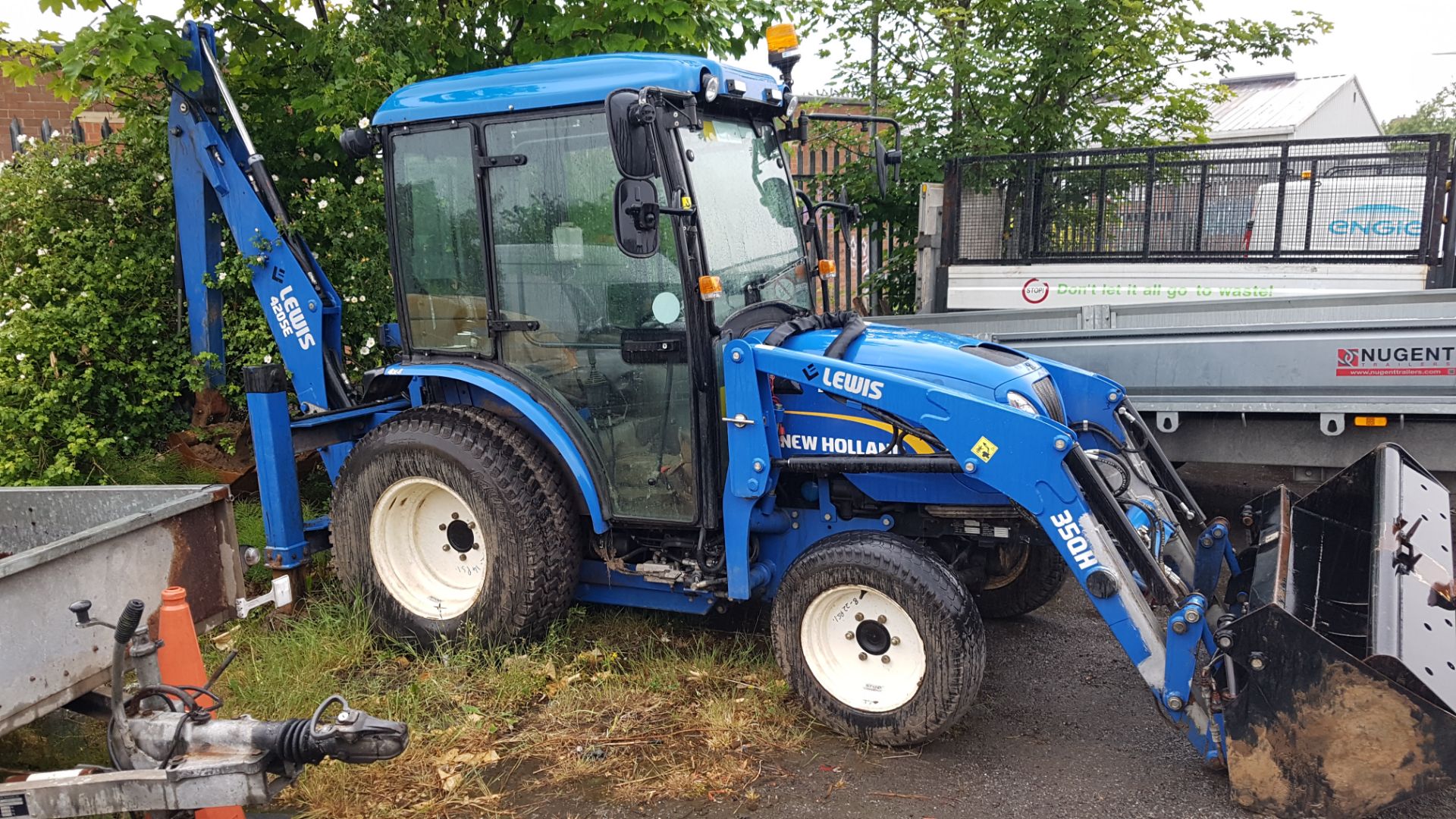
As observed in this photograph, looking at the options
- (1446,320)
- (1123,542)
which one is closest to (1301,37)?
(1446,320)

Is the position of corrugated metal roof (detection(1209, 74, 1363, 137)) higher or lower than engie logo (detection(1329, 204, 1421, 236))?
higher

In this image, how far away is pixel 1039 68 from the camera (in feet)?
28.7

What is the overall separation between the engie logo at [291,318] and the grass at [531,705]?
4.46 ft

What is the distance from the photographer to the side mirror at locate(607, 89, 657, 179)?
3.52 m

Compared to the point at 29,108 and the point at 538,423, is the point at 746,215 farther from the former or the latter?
the point at 29,108

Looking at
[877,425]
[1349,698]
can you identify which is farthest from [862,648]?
[1349,698]

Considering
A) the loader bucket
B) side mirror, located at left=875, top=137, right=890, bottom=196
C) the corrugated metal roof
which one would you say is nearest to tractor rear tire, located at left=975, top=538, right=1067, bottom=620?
the loader bucket

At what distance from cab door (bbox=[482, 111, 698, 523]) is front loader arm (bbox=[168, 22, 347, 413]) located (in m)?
1.59

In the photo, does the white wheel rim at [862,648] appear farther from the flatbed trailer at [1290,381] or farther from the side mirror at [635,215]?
the flatbed trailer at [1290,381]

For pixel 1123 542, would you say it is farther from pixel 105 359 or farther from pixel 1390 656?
pixel 105 359

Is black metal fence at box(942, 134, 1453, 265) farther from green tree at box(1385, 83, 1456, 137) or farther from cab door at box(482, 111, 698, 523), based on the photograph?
green tree at box(1385, 83, 1456, 137)

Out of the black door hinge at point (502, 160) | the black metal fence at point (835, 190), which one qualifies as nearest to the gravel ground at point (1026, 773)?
the black door hinge at point (502, 160)

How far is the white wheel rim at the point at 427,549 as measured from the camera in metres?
4.60

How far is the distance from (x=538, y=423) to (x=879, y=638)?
1.60 meters
